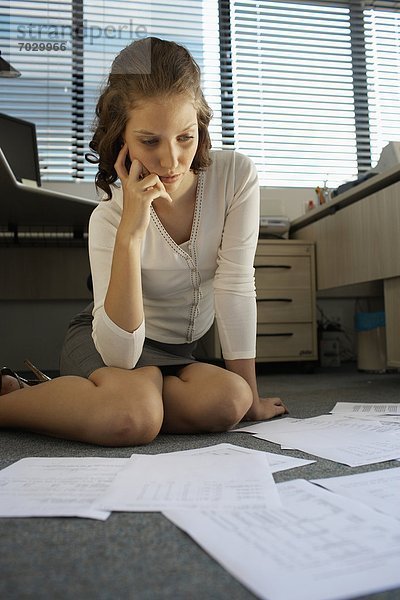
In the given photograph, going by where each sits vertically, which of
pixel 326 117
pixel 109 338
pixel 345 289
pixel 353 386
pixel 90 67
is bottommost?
pixel 353 386

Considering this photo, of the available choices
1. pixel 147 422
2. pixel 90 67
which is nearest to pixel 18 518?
pixel 147 422

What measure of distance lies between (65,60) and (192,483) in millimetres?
3246

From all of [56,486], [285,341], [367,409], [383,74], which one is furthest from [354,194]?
[56,486]

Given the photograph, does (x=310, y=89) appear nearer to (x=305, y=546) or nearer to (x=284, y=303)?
(x=284, y=303)

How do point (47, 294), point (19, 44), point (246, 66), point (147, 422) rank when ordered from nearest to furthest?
point (147, 422) → point (47, 294) → point (19, 44) → point (246, 66)

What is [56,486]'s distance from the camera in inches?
29.0

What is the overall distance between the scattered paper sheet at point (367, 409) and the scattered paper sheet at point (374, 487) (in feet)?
1.89

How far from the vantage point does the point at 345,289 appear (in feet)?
8.78

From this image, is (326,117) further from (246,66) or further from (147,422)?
(147,422)

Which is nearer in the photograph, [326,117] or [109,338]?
[109,338]

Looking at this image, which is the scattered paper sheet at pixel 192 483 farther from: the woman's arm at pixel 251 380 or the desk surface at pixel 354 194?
the desk surface at pixel 354 194

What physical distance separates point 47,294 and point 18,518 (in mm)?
2467

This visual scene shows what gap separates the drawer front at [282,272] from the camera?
2703 mm

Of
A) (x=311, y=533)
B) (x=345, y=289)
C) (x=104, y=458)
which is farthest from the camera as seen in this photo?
A: (x=345, y=289)
